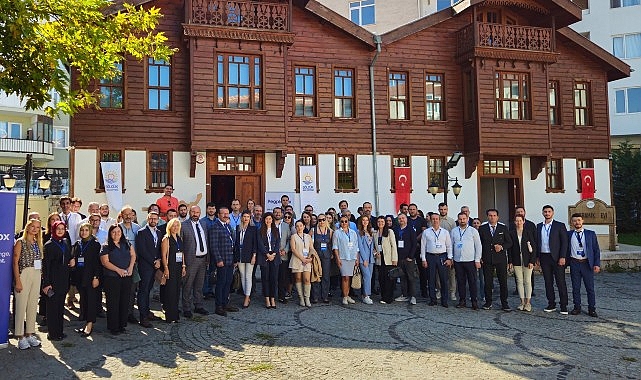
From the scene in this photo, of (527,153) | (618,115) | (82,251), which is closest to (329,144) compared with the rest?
(527,153)

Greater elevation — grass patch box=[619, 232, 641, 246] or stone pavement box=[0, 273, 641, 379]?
grass patch box=[619, 232, 641, 246]

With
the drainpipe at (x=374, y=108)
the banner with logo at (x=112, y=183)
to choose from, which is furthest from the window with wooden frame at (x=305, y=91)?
the banner with logo at (x=112, y=183)

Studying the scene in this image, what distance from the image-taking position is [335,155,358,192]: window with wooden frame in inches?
728

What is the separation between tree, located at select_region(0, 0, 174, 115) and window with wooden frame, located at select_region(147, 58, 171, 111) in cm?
614

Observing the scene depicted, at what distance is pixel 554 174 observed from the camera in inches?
821

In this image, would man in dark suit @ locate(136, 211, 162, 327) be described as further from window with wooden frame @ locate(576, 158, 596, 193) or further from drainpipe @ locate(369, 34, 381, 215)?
window with wooden frame @ locate(576, 158, 596, 193)

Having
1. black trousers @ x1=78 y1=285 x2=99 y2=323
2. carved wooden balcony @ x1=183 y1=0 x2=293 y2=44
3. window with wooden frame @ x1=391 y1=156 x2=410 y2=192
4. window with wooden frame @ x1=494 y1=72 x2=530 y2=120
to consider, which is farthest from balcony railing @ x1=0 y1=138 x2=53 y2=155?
black trousers @ x1=78 y1=285 x2=99 y2=323

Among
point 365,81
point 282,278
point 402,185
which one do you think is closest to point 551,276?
point 282,278

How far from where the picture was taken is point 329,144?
18.4 m

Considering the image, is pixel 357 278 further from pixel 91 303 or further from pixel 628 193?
pixel 628 193

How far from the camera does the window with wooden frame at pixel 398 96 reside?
19.4 metres

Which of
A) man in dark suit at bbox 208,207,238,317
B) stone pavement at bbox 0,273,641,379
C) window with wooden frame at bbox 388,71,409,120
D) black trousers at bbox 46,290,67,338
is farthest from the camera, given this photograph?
window with wooden frame at bbox 388,71,409,120

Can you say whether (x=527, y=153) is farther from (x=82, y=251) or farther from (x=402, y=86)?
(x=82, y=251)

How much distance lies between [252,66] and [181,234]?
9.13m
